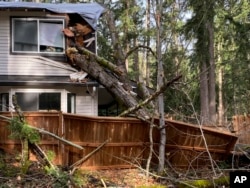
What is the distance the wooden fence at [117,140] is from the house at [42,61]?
3.94 metres

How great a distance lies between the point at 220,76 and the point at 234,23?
1536cm

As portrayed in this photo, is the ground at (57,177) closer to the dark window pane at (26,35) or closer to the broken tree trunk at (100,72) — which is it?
the broken tree trunk at (100,72)

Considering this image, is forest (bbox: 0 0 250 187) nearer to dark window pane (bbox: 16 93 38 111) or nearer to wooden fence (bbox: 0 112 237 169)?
wooden fence (bbox: 0 112 237 169)

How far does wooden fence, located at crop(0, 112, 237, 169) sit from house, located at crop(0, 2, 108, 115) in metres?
3.94

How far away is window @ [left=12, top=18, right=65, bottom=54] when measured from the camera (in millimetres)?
14258

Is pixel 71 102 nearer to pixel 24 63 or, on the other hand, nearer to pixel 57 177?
pixel 24 63

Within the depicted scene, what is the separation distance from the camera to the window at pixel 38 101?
44.2 ft

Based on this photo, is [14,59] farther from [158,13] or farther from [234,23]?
[234,23]

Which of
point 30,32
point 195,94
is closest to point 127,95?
point 30,32

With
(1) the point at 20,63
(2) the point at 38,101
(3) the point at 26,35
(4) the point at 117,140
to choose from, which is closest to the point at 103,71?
(2) the point at 38,101

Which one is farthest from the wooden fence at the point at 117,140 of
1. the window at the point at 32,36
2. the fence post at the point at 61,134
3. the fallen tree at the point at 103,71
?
the window at the point at 32,36

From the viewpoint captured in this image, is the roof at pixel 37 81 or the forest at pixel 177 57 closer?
the forest at pixel 177 57

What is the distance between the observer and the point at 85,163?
9461mm

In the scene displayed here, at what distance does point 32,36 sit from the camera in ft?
46.8
